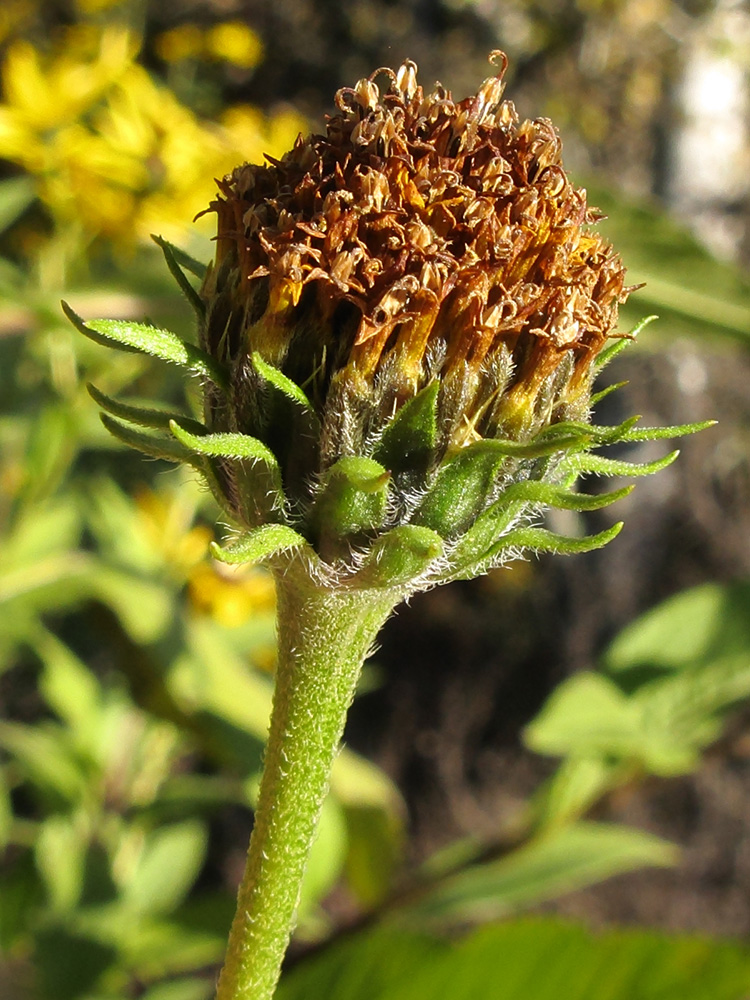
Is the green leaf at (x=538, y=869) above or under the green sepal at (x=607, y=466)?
above

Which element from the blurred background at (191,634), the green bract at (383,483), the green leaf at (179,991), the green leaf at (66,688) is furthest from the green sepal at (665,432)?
the green leaf at (179,991)

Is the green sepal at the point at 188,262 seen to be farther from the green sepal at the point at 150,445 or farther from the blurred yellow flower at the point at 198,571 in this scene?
the blurred yellow flower at the point at 198,571

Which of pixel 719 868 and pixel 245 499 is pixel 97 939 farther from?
pixel 719 868

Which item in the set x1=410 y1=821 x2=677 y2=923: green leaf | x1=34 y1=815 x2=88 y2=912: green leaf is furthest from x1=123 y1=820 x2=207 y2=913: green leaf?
x1=410 y1=821 x2=677 y2=923: green leaf

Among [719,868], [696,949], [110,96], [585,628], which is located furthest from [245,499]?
[719,868]

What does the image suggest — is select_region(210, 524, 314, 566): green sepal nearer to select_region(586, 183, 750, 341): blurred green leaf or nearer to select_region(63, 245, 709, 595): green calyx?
select_region(63, 245, 709, 595): green calyx

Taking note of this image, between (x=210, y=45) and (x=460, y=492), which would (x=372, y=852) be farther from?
(x=210, y=45)

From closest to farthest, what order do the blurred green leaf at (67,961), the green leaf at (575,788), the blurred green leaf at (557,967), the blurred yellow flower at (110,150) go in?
the blurred green leaf at (557,967) → the green leaf at (575,788) → the blurred green leaf at (67,961) → the blurred yellow flower at (110,150)

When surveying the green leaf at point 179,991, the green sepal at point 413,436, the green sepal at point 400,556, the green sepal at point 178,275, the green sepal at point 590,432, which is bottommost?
the green sepal at point 400,556
